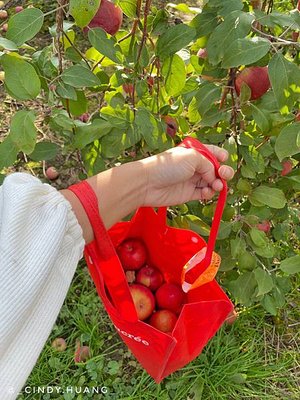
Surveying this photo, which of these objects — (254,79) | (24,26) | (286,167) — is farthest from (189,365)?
(24,26)

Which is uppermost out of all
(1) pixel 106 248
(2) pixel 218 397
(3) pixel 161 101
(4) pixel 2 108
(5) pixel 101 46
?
(5) pixel 101 46

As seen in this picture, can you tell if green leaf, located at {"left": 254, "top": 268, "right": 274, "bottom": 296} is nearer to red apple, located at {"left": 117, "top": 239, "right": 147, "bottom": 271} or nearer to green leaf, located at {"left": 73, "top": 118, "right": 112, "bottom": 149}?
red apple, located at {"left": 117, "top": 239, "right": 147, "bottom": 271}

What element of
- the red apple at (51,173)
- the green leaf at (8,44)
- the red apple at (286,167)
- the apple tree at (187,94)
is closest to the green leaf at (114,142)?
the apple tree at (187,94)

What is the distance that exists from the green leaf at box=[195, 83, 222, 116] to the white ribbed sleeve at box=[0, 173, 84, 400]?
495 mm

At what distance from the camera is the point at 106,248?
1.20 meters

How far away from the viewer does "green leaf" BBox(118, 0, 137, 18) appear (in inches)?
49.4

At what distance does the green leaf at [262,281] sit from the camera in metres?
1.49

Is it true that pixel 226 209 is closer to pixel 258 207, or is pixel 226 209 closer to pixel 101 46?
pixel 258 207

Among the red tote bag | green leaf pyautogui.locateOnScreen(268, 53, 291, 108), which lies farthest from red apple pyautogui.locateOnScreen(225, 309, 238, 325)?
green leaf pyautogui.locateOnScreen(268, 53, 291, 108)

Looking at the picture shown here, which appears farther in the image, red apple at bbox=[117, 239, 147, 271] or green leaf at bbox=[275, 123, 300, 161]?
red apple at bbox=[117, 239, 147, 271]

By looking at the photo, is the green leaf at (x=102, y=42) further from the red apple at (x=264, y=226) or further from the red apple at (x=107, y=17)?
the red apple at (x=264, y=226)

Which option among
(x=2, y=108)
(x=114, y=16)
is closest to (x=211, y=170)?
(x=114, y=16)

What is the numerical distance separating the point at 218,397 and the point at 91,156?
888mm

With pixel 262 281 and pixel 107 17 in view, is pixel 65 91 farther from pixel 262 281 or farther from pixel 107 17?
pixel 262 281
